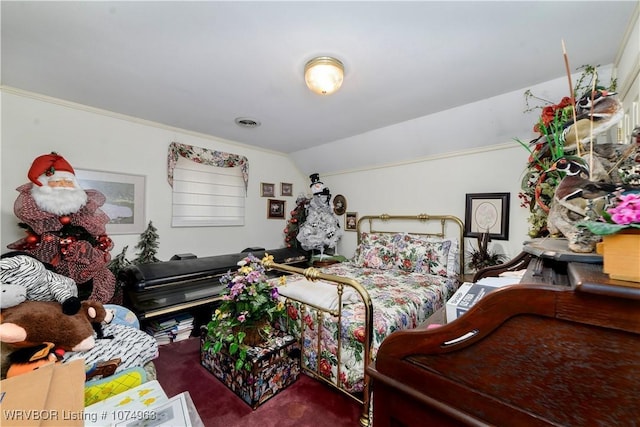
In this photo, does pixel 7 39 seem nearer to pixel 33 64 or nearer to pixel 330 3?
pixel 33 64

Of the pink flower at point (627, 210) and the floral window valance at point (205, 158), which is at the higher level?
the floral window valance at point (205, 158)

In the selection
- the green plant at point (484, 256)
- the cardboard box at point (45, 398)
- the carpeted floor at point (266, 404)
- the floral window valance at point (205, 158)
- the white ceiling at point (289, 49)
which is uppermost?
the white ceiling at point (289, 49)

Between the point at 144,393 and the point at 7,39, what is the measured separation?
2.26 meters

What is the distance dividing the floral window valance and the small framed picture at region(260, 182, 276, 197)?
28cm

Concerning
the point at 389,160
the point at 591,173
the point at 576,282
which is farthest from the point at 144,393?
the point at 389,160

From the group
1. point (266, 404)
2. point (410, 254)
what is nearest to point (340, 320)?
point (266, 404)

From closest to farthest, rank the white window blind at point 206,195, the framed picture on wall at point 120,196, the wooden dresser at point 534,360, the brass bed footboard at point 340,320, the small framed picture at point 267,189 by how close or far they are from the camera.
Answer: the wooden dresser at point 534,360
the brass bed footboard at point 340,320
the framed picture on wall at point 120,196
the white window blind at point 206,195
the small framed picture at point 267,189

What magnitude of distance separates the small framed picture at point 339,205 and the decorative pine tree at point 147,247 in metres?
2.65

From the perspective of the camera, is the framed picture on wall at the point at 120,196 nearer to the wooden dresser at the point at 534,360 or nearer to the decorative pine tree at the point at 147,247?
the decorative pine tree at the point at 147,247

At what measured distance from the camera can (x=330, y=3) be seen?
123cm

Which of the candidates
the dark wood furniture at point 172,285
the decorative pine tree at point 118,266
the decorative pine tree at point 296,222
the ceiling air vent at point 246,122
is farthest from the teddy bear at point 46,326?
the decorative pine tree at point 296,222

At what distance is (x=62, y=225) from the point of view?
6.18 feet

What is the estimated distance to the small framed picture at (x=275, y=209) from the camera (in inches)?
156

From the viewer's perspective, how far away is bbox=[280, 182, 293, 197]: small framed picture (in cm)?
416
